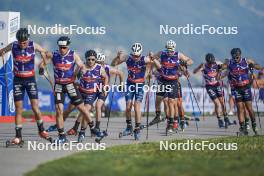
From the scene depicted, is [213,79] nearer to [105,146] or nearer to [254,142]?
[254,142]

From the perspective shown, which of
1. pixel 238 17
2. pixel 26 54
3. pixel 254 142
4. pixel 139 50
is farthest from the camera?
pixel 238 17

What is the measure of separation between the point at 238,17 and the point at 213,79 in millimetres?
30032

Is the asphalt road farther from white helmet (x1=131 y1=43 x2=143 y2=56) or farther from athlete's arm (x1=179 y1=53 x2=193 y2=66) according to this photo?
white helmet (x1=131 y1=43 x2=143 y2=56)

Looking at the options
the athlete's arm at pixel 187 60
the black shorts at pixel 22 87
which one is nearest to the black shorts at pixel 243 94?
the athlete's arm at pixel 187 60

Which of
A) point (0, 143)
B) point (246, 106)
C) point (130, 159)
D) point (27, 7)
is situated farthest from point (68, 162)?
point (27, 7)

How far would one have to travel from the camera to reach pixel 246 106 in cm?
2130

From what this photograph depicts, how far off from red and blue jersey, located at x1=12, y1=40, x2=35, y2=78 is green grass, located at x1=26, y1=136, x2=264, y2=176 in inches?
104

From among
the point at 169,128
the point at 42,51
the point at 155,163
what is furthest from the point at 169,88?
the point at 155,163

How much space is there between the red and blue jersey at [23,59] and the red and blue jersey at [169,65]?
5.68m

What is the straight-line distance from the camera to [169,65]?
2152 cm

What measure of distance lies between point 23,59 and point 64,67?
920 millimetres

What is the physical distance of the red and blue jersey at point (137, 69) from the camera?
1978 cm

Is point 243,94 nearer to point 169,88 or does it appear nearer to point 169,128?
point 169,88

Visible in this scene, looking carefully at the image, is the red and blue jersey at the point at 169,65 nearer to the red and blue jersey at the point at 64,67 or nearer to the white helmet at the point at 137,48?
the white helmet at the point at 137,48
